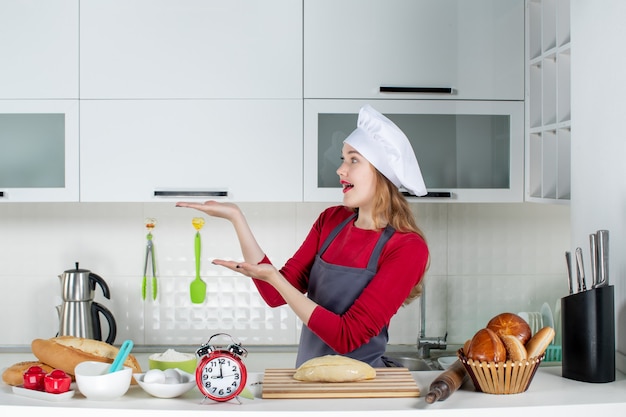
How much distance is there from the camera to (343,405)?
4.73ft

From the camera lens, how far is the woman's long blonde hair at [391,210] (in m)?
2.01

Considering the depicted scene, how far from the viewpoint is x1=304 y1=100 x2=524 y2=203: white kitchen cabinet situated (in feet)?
8.55

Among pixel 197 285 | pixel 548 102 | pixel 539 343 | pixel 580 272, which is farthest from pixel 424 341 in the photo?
pixel 539 343

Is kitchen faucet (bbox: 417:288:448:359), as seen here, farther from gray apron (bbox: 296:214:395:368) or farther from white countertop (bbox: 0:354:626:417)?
white countertop (bbox: 0:354:626:417)

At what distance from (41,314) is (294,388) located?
178cm

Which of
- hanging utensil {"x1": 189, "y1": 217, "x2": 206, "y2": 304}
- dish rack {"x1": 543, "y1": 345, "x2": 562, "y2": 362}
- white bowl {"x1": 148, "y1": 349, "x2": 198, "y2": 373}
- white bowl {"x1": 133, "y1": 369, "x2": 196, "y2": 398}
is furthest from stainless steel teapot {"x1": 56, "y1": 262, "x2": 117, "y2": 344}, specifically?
dish rack {"x1": 543, "y1": 345, "x2": 562, "y2": 362}

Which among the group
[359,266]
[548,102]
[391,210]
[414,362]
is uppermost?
[548,102]

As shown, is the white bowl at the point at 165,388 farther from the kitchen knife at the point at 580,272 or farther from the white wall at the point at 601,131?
the white wall at the point at 601,131

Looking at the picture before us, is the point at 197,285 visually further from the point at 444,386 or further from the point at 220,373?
the point at 444,386

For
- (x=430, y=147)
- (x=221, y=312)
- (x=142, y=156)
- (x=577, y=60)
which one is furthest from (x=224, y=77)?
(x=577, y=60)

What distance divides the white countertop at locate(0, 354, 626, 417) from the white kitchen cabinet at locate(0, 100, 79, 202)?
1124 mm

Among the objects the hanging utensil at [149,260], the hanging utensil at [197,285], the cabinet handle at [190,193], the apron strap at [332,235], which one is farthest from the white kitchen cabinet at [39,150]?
the apron strap at [332,235]

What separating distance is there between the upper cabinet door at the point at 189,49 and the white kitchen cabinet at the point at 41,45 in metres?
0.04

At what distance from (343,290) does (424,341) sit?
3.33 ft
